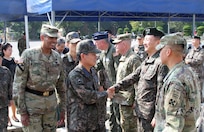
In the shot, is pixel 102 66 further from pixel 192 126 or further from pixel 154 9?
pixel 154 9

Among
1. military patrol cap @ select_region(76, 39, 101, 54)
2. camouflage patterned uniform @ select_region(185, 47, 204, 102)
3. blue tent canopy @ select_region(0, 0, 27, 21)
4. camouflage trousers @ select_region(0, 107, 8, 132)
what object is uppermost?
blue tent canopy @ select_region(0, 0, 27, 21)

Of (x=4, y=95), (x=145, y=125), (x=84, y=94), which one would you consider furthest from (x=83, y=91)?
(x=4, y=95)

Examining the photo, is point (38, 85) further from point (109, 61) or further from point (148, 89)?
point (109, 61)

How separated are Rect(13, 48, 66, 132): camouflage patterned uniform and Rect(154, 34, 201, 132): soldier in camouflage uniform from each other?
5.79 feet

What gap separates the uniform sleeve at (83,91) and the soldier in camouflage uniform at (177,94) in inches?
36.9

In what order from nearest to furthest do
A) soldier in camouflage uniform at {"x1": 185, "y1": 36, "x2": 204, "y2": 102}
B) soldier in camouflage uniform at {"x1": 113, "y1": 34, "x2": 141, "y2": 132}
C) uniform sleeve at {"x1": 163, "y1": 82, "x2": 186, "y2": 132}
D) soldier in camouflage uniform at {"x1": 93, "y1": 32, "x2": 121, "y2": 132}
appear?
uniform sleeve at {"x1": 163, "y1": 82, "x2": 186, "y2": 132} → soldier in camouflage uniform at {"x1": 113, "y1": 34, "x2": 141, "y2": 132} → soldier in camouflage uniform at {"x1": 93, "y1": 32, "x2": 121, "y2": 132} → soldier in camouflage uniform at {"x1": 185, "y1": 36, "x2": 204, "y2": 102}

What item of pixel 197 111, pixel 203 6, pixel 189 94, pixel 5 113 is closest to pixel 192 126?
pixel 197 111

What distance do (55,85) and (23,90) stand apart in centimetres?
52

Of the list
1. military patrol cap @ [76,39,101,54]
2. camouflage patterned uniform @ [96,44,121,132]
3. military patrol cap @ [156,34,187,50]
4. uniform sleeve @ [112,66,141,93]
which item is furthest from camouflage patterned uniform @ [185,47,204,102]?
military patrol cap @ [156,34,187,50]

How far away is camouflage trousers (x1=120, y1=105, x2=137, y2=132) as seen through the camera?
4.86m

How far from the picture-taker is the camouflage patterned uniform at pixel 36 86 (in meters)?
3.96

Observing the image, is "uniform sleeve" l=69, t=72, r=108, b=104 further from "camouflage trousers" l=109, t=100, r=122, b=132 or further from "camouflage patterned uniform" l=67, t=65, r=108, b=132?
"camouflage trousers" l=109, t=100, r=122, b=132

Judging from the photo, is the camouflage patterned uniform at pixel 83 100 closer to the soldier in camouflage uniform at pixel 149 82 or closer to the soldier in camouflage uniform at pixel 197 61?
the soldier in camouflage uniform at pixel 149 82

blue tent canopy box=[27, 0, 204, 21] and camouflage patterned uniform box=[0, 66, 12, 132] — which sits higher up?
blue tent canopy box=[27, 0, 204, 21]
